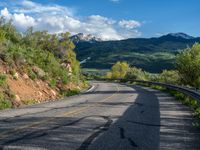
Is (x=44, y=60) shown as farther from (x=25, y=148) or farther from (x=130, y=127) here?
(x=25, y=148)

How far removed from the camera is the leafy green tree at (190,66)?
46.0 meters

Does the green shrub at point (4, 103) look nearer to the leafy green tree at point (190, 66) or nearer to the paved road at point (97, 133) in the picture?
the paved road at point (97, 133)

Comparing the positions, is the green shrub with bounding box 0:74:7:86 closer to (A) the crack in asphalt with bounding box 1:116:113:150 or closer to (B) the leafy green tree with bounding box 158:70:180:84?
(A) the crack in asphalt with bounding box 1:116:113:150

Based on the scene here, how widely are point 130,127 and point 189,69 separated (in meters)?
36.5

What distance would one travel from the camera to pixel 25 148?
793 cm

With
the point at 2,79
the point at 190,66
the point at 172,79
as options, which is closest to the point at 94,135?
the point at 2,79

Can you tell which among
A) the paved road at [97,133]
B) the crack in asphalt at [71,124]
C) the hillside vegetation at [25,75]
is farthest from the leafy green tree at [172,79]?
the crack in asphalt at [71,124]

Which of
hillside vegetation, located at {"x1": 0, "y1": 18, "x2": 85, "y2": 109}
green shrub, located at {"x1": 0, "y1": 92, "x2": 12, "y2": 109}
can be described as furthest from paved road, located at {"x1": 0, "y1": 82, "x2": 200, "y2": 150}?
hillside vegetation, located at {"x1": 0, "y1": 18, "x2": 85, "y2": 109}

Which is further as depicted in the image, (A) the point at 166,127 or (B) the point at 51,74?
(B) the point at 51,74

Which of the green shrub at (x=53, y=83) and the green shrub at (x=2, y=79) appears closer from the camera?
the green shrub at (x=2, y=79)

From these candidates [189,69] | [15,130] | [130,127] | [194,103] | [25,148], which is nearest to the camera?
[25,148]

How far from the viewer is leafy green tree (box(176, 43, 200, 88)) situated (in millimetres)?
46031

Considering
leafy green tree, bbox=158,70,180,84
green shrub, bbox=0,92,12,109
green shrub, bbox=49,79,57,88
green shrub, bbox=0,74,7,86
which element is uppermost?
green shrub, bbox=0,74,7,86

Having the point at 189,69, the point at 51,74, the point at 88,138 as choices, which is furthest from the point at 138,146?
the point at 189,69
